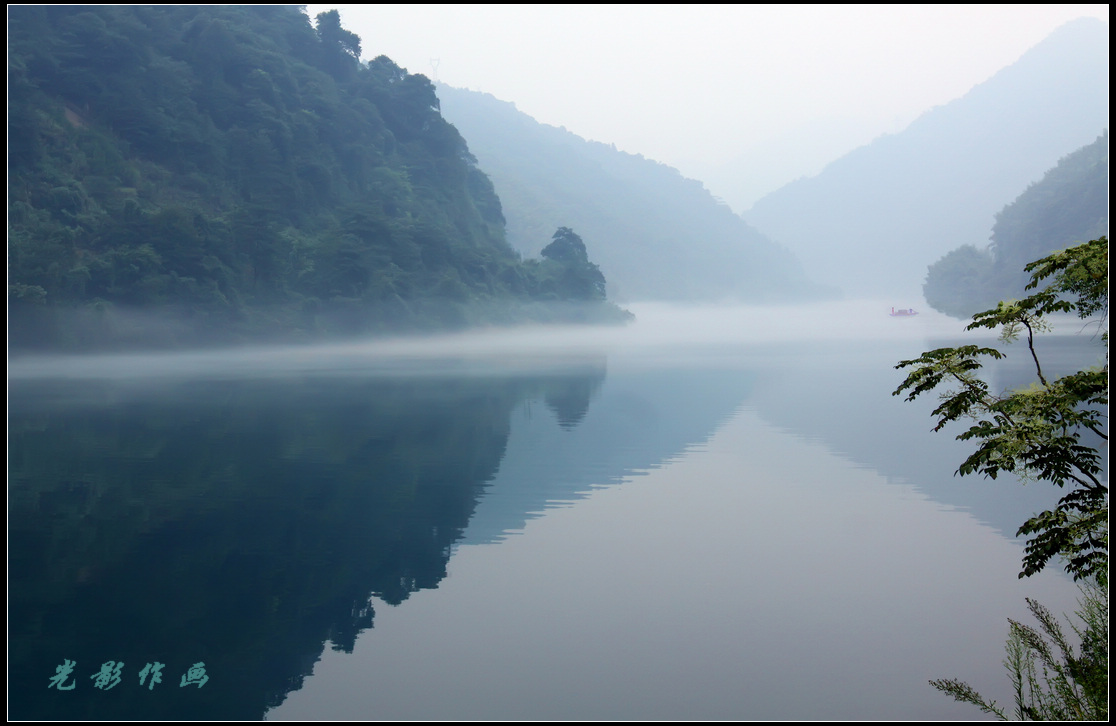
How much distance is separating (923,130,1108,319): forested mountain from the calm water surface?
223 ft

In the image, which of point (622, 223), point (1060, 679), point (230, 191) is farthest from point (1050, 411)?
point (622, 223)

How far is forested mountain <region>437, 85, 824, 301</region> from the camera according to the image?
A: 492ft

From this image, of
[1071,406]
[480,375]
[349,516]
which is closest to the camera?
[1071,406]

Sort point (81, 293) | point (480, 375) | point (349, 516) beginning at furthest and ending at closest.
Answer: point (81, 293)
point (480, 375)
point (349, 516)

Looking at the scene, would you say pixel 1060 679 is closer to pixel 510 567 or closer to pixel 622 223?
pixel 510 567

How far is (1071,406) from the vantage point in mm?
5605

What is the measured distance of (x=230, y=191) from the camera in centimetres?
6488

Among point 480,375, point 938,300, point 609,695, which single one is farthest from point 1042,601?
point 938,300

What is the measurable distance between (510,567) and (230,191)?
60.8m

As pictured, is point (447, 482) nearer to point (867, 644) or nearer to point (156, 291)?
point (867, 644)

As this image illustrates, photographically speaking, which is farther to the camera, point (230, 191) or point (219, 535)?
point (230, 191)

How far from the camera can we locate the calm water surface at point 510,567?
7215 millimetres

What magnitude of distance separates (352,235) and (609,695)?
61.1m

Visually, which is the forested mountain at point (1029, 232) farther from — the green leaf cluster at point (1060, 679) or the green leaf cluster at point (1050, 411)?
the green leaf cluster at point (1050, 411)
